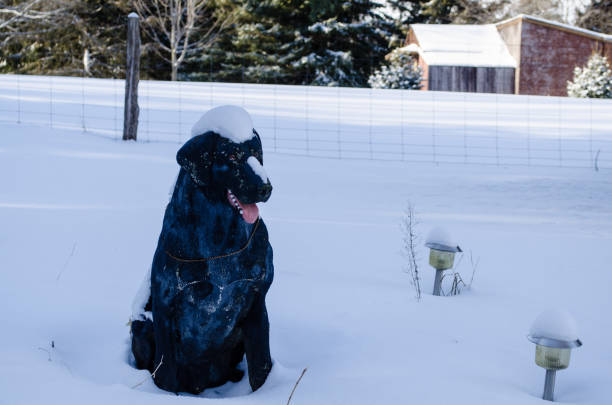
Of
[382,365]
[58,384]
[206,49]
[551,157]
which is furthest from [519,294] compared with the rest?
[206,49]

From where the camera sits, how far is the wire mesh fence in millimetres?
10898

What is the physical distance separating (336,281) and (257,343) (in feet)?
5.87

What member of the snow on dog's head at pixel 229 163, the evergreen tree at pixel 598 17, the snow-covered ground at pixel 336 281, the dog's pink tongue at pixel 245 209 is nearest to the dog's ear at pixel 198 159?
the snow on dog's head at pixel 229 163

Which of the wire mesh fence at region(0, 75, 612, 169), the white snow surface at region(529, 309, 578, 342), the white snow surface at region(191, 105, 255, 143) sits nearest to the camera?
the white snow surface at region(191, 105, 255, 143)

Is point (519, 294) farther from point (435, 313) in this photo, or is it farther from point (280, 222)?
point (280, 222)

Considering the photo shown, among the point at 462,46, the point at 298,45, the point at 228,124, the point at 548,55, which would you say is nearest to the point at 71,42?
the point at 298,45

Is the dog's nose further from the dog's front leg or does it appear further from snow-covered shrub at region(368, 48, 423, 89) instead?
snow-covered shrub at region(368, 48, 423, 89)

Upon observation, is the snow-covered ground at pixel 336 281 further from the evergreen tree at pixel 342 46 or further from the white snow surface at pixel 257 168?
the evergreen tree at pixel 342 46

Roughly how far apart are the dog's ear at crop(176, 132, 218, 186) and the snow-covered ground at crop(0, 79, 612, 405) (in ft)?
3.17

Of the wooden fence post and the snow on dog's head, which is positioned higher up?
the wooden fence post

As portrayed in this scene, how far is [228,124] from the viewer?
273 cm

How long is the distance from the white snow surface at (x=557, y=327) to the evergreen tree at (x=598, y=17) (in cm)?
3392

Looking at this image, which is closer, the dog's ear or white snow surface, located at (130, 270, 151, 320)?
the dog's ear

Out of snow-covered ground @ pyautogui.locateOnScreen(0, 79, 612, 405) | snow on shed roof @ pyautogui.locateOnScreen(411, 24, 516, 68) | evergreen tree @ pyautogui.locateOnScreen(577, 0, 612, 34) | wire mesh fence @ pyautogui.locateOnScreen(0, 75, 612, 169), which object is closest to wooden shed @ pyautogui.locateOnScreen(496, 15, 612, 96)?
snow on shed roof @ pyautogui.locateOnScreen(411, 24, 516, 68)
